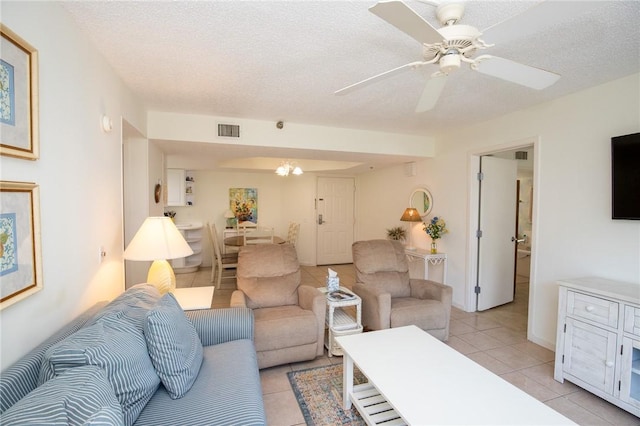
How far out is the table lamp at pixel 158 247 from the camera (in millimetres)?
2115

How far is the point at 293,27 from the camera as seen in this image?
164 centimetres

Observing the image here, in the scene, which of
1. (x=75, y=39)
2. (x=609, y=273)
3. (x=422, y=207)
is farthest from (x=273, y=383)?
(x=422, y=207)

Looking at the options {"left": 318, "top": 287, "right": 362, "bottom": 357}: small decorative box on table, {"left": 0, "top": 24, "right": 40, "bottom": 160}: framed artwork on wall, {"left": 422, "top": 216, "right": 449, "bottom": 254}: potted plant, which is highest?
{"left": 0, "top": 24, "right": 40, "bottom": 160}: framed artwork on wall

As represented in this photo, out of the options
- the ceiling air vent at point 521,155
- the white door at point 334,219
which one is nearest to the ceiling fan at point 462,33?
the ceiling air vent at point 521,155

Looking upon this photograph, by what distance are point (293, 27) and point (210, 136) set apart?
6.56 ft

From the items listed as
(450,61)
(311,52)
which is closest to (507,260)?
(450,61)

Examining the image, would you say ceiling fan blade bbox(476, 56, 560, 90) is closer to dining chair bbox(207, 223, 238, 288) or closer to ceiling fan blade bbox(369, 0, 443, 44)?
ceiling fan blade bbox(369, 0, 443, 44)

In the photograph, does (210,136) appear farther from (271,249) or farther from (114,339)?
(114,339)

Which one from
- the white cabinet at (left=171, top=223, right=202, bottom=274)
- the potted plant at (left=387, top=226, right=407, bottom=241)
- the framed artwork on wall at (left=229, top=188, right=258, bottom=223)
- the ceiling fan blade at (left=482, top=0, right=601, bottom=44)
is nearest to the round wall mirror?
the potted plant at (left=387, top=226, right=407, bottom=241)

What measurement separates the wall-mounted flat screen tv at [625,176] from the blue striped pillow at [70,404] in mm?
3289

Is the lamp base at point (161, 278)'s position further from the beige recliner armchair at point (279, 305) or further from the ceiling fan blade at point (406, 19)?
the ceiling fan blade at point (406, 19)

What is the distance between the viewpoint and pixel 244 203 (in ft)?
21.7

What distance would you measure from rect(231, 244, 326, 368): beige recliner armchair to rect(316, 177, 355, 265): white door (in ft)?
11.6

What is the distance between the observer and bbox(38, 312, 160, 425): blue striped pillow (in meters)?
1.06
